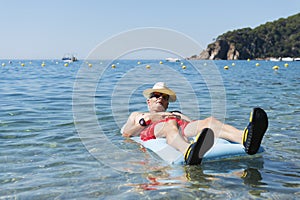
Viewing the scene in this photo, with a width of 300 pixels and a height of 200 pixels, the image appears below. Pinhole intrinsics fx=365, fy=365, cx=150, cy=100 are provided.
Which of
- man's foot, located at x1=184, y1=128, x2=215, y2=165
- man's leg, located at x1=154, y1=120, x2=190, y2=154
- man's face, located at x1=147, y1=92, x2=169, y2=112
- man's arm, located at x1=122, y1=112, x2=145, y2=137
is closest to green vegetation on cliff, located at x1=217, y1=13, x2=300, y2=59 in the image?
man's arm, located at x1=122, y1=112, x2=145, y2=137

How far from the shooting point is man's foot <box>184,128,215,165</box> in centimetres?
406

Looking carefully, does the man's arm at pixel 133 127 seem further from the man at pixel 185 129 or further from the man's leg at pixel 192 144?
the man's leg at pixel 192 144

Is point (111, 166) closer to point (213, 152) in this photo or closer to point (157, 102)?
point (213, 152)

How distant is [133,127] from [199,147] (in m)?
2.04

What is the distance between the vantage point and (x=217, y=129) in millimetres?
5043

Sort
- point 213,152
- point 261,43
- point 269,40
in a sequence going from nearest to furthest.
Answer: point 213,152
point 269,40
point 261,43

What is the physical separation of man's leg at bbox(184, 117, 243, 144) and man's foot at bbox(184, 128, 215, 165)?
0.83 meters

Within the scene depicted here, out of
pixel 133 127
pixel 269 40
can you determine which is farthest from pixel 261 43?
pixel 133 127

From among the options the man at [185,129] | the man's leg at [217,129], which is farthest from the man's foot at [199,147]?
the man's leg at [217,129]

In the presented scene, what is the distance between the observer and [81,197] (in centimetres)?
350

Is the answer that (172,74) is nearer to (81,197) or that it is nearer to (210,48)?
(81,197)

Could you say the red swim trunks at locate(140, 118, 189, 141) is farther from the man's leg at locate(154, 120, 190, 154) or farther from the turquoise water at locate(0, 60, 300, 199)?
the turquoise water at locate(0, 60, 300, 199)

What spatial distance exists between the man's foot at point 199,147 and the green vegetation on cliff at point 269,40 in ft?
379

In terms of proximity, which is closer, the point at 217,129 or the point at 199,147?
the point at 199,147
